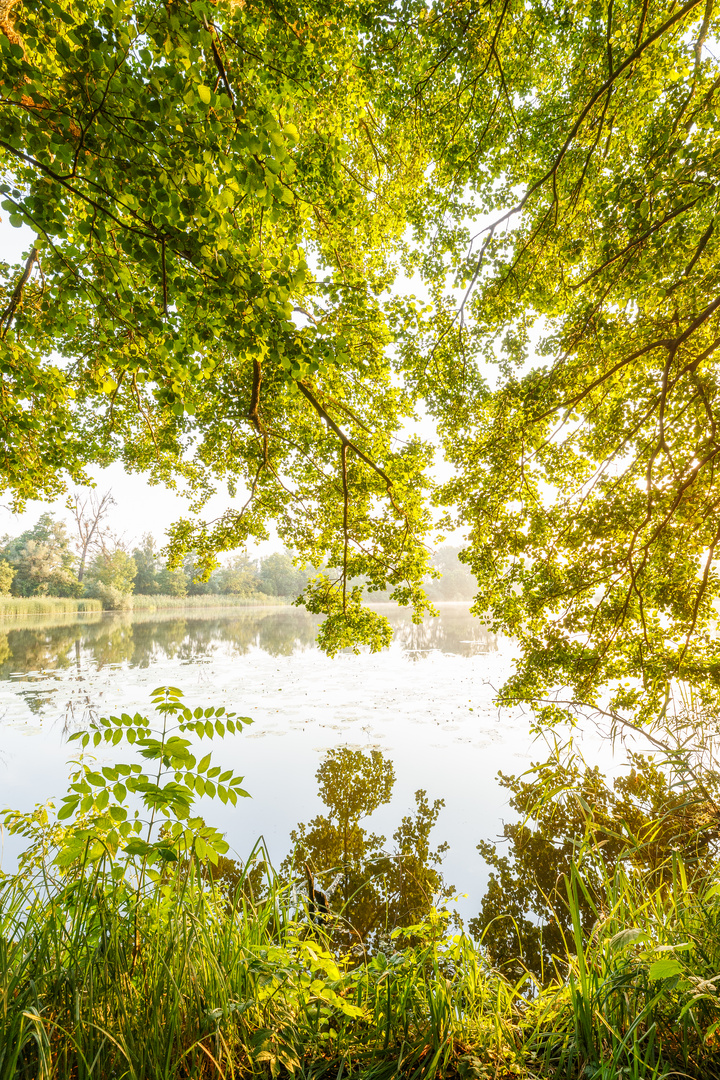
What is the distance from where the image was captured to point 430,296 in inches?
207

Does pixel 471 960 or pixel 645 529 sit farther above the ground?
pixel 645 529

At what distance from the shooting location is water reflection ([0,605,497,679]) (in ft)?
40.4

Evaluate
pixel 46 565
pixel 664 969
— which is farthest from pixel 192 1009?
pixel 46 565

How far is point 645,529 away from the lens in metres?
4.29

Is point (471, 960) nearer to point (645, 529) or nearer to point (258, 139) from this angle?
point (258, 139)

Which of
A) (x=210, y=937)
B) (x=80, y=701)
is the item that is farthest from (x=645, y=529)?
(x=80, y=701)

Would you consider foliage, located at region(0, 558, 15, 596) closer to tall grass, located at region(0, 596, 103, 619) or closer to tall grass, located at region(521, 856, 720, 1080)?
tall grass, located at region(0, 596, 103, 619)

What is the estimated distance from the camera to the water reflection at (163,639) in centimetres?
1232

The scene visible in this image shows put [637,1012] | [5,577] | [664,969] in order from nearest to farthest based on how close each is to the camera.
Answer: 1. [664,969]
2. [637,1012]
3. [5,577]

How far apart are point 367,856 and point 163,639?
14.8 meters

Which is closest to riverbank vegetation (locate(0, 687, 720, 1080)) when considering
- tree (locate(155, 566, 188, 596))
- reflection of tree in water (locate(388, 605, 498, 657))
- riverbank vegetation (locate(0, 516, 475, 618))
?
reflection of tree in water (locate(388, 605, 498, 657))

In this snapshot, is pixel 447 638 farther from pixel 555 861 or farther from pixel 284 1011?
pixel 284 1011

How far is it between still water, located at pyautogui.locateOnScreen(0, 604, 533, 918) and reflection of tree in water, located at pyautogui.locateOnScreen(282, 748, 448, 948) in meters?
0.02

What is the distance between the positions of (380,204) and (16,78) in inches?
193
